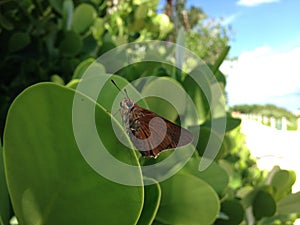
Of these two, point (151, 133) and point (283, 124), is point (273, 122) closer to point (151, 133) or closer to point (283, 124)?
point (283, 124)

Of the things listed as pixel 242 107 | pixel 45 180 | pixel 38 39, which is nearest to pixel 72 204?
pixel 45 180

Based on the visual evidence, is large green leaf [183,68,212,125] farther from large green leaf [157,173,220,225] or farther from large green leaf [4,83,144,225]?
large green leaf [4,83,144,225]

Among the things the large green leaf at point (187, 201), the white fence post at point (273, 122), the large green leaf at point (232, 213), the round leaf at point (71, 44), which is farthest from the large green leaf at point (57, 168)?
the white fence post at point (273, 122)

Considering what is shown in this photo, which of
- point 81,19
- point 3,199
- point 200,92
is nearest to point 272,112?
point 81,19

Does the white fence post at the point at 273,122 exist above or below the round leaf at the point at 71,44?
above

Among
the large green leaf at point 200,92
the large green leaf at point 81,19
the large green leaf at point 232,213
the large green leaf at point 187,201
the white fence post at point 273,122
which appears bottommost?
the large green leaf at point 232,213

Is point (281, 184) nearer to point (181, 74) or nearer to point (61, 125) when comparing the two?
point (181, 74)

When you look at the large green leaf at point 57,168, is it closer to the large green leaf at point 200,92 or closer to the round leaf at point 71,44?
the large green leaf at point 200,92
